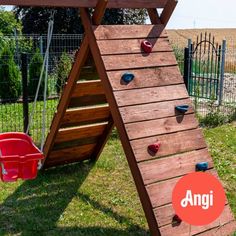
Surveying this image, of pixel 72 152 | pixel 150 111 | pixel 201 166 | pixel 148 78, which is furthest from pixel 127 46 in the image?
pixel 72 152

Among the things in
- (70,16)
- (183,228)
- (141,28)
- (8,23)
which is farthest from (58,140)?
(70,16)

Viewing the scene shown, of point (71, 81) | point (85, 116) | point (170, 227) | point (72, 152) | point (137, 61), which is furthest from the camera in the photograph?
point (72, 152)

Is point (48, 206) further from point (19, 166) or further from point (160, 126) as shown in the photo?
point (160, 126)

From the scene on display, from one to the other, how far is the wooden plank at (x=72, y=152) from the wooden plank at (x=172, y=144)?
1.71m

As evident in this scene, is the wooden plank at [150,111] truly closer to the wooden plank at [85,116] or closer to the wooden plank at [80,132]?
the wooden plank at [85,116]

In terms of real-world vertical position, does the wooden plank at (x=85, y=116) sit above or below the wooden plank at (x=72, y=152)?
above

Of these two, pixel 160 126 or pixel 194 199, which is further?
pixel 160 126

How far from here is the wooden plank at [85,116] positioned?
166 inches

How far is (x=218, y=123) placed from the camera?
7.48 meters

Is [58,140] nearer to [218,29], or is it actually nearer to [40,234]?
[40,234]

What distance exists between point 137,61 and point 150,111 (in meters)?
A: 0.44

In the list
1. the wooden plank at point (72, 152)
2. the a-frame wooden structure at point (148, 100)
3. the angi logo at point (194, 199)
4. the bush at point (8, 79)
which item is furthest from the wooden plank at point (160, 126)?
the bush at point (8, 79)

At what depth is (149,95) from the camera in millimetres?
3346

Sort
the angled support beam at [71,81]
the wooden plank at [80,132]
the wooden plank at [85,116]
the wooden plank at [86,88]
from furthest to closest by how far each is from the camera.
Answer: the wooden plank at [80,132], the wooden plank at [85,116], the wooden plank at [86,88], the angled support beam at [71,81]
